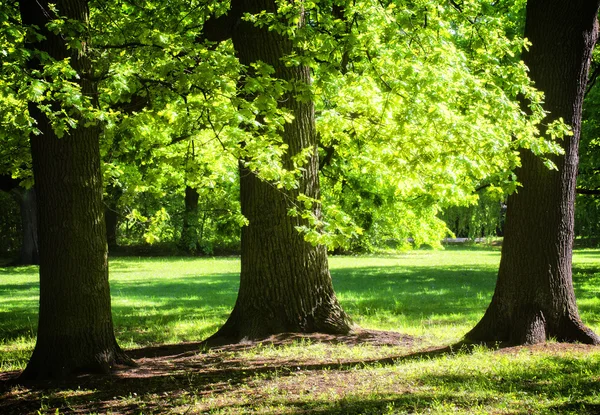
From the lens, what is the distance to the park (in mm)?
6523

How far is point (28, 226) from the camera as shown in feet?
106

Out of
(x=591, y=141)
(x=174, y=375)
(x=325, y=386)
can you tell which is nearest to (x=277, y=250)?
(x=174, y=375)

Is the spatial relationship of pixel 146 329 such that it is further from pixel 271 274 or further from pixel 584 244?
pixel 584 244

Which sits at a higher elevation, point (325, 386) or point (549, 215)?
point (549, 215)

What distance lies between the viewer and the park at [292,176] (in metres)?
6.52

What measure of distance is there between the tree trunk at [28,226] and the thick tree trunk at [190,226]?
7889mm

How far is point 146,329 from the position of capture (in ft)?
41.1

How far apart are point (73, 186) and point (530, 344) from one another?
6.06 m

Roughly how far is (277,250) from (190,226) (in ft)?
89.4

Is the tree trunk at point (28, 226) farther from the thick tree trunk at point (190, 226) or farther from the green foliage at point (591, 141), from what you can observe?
the green foliage at point (591, 141)

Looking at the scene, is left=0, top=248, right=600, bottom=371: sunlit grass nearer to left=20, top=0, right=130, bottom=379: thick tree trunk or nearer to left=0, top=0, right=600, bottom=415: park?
left=0, top=0, right=600, bottom=415: park

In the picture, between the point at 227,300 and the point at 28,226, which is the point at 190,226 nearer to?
the point at 28,226

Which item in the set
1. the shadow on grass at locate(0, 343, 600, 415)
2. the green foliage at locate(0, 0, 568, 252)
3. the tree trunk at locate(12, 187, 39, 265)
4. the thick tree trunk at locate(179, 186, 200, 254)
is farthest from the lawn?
the thick tree trunk at locate(179, 186, 200, 254)

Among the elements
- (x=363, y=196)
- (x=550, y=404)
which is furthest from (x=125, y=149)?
(x=550, y=404)
